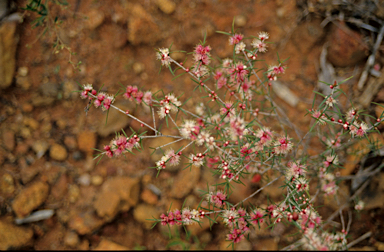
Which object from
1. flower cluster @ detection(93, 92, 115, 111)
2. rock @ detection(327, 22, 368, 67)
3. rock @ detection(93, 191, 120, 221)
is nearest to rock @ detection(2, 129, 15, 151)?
rock @ detection(93, 191, 120, 221)

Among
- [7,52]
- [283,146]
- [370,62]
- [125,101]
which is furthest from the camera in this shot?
[125,101]

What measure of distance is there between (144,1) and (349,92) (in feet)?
8.92

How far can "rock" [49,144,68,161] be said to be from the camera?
3023 mm

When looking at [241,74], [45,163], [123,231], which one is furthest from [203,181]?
[45,163]

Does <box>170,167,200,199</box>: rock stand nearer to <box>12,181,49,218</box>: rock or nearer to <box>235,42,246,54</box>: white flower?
<box>12,181,49,218</box>: rock

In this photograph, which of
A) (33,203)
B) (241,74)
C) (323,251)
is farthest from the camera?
(33,203)

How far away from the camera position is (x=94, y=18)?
3.00 meters

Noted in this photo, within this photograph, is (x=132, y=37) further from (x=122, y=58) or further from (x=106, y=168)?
(x=106, y=168)

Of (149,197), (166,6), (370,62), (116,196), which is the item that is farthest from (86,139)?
(370,62)

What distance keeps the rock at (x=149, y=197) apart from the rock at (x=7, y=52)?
202 centimetres

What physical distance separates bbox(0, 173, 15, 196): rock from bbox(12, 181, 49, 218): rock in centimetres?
11

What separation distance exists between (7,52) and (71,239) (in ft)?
7.42

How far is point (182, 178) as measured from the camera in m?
3.04

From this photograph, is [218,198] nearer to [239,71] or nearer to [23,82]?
[239,71]
